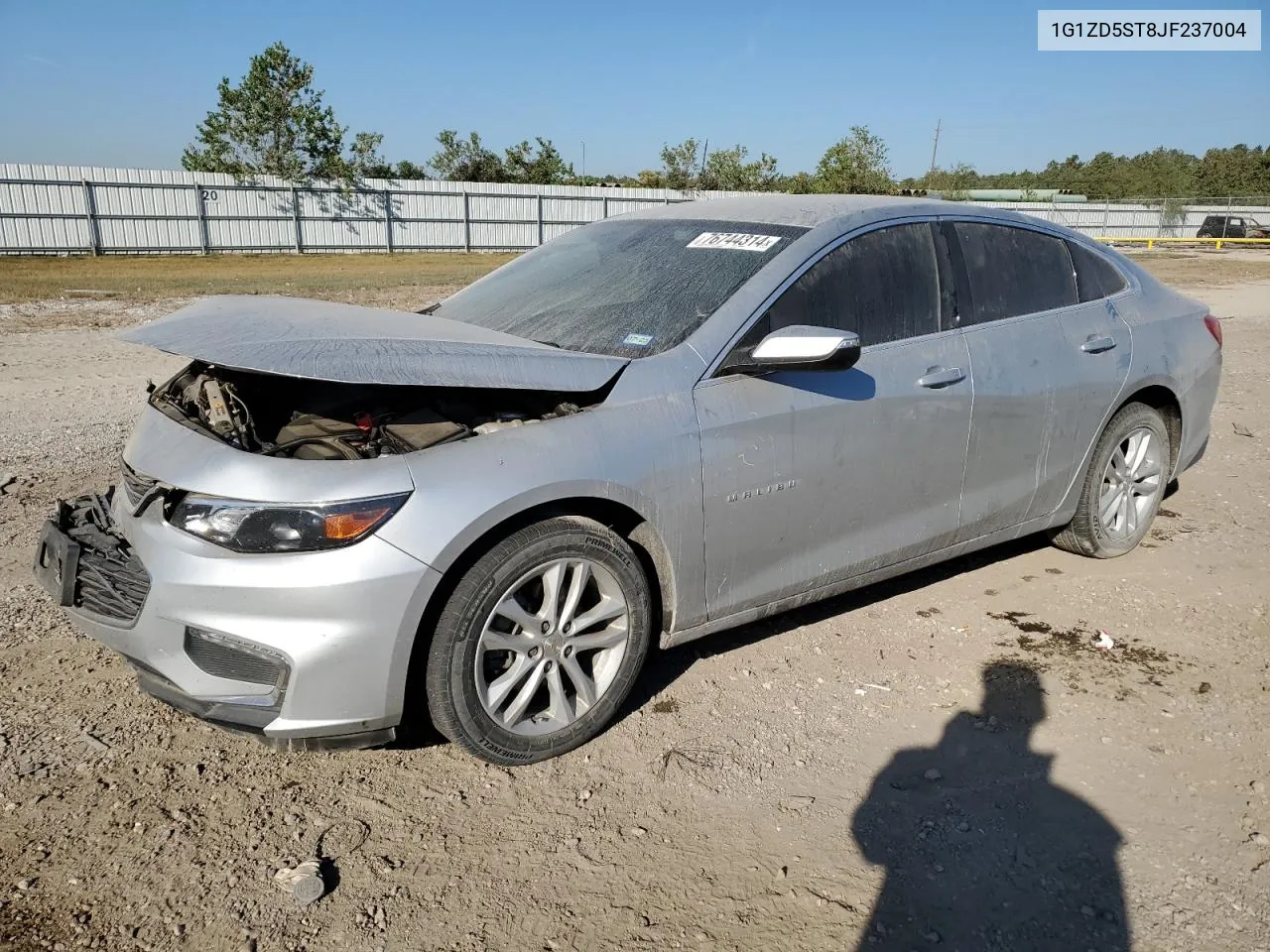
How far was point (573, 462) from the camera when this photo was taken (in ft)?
9.88

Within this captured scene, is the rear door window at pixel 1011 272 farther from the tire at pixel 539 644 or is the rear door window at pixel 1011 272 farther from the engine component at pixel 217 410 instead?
the engine component at pixel 217 410

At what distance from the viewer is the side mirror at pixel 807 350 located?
3.20 m

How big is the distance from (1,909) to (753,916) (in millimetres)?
1865

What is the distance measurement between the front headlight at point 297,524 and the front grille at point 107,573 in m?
0.34

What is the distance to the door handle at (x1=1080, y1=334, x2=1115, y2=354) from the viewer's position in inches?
176

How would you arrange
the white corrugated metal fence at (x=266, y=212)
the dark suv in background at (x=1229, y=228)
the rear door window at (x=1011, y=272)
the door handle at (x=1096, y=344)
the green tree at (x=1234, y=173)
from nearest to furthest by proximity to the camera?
the rear door window at (x=1011, y=272), the door handle at (x=1096, y=344), the white corrugated metal fence at (x=266, y=212), the dark suv in background at (x=1229, y=228), the green tree at (x=1234, y=173)

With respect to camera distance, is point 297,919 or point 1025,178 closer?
point 297,919

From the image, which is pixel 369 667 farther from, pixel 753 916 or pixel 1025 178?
pixel 1025 178

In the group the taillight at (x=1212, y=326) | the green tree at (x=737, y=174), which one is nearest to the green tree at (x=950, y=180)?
the green tree at (x=737, y=174)

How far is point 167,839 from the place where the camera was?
273 cm

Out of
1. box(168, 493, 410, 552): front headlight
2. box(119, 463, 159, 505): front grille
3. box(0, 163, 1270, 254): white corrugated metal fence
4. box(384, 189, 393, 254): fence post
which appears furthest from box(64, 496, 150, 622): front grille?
box(384, 189, 393, 254): fence post

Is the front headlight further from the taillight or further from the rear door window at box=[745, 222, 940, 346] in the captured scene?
the taillight

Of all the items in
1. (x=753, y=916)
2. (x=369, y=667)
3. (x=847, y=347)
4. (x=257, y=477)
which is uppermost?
(x=847, y=347)

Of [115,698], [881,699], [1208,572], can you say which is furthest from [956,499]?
[115,698]
